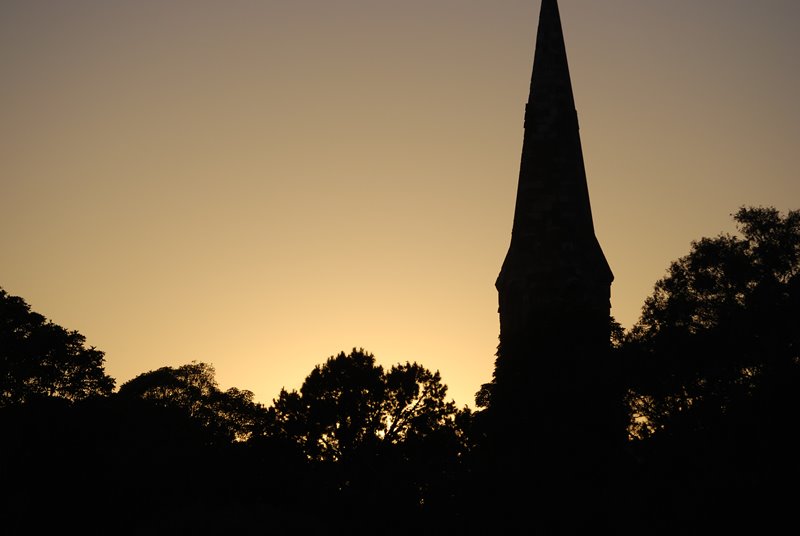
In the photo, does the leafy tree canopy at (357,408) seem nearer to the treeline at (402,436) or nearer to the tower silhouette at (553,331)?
the treeline at (402,436)

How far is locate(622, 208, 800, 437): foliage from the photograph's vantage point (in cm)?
4391

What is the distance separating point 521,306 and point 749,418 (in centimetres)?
1348

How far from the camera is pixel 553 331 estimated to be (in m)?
24.2

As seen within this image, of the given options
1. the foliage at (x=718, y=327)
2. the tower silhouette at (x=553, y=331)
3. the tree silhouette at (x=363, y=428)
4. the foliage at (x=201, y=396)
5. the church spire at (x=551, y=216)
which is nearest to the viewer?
the tower silhouette at (x=553, y=331)

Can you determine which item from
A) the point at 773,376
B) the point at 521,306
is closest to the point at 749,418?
the point at 773,376

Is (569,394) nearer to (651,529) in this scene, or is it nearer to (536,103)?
(651,529)

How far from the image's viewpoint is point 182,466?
60781 mm

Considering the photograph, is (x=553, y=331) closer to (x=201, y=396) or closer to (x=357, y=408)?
(x=357, y=408)

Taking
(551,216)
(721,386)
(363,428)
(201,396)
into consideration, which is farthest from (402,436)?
(551,216)

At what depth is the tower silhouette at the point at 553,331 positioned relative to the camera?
21.6m

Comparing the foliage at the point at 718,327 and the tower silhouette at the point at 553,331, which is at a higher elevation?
the foliage at the point at 718,327

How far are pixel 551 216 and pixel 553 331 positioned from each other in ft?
13.3

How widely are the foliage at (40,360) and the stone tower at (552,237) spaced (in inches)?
1604

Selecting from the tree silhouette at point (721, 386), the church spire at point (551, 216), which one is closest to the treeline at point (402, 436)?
the tree silhouette at point (721, 386)
